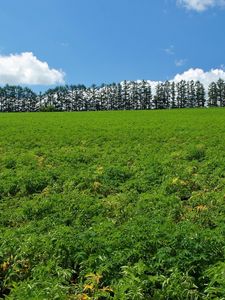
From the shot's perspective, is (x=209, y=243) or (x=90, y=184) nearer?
(x=209, y=243)

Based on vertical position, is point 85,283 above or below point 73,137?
below

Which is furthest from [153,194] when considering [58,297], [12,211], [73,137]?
[73,137]

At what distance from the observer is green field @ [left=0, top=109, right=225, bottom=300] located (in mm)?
7321

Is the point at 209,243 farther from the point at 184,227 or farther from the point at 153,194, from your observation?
the point at 153,194

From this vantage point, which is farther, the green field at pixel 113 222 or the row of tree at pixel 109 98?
the row of tree at pixel 109 98

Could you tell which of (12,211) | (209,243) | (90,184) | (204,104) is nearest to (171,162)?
(90,184)

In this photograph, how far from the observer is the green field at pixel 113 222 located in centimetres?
732

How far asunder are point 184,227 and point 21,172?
31.7 feet

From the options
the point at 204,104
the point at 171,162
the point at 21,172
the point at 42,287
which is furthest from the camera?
the point at 204,104

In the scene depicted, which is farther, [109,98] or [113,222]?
[109,98]

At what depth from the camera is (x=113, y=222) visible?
1112 centimetres

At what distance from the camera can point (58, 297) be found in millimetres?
6688

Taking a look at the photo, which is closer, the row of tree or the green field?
the green field

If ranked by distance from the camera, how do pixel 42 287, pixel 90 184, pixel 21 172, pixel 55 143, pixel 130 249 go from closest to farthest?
pixel 42 287 → pixel 130 249 → pixel 90 184 → pixel 21 172 → pixel 55 143
